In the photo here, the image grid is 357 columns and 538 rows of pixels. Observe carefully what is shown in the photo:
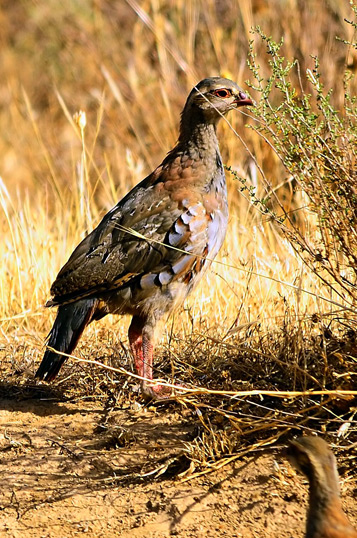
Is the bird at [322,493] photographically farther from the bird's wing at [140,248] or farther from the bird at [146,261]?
the bird's wing at [140,248]

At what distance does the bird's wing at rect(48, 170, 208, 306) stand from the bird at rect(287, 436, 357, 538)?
5.96 ft

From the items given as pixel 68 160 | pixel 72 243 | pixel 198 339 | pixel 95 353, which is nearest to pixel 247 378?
pixel 198 339

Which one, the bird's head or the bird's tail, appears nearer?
the bird's tail

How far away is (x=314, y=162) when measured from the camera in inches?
168


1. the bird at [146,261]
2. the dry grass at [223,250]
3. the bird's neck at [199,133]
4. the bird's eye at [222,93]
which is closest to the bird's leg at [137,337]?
the bird at [146,261]

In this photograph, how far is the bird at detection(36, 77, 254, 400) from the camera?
4.84 m

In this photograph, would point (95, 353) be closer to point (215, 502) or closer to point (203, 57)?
point (215, 502)

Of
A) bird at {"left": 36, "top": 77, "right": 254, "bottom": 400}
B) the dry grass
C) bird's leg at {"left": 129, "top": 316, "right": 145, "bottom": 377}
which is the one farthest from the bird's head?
bird's leg at {"left": 129, "top": 316, "right": 145, "bottom": 377}

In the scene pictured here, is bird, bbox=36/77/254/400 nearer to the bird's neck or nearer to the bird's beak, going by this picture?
the bird's neck

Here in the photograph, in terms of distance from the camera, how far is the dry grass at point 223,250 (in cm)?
417

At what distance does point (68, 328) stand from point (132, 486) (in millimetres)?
1137

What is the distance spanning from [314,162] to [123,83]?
6520 mm

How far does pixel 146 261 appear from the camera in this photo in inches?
191

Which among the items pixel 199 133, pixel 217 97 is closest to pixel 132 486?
pixel 199 133
